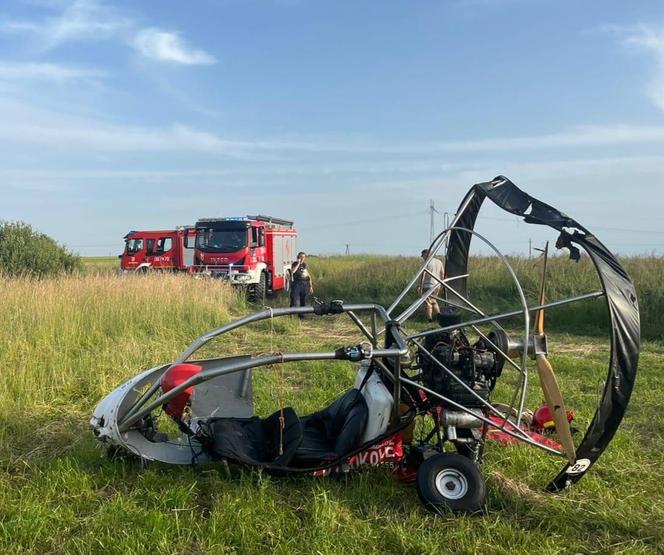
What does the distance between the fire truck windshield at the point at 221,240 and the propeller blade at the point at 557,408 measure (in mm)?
14879

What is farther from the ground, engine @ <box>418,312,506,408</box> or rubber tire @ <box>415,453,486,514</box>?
engine @ <box>418,312,506,408</box>

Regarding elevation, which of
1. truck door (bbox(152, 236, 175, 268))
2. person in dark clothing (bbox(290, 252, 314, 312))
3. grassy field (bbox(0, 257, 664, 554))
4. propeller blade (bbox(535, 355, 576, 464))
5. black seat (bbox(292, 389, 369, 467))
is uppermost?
truck door (bbox(152, 236, 175, 268))

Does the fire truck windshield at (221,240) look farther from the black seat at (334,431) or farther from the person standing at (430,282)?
the black seat at (334,431)

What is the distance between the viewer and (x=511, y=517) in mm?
3551

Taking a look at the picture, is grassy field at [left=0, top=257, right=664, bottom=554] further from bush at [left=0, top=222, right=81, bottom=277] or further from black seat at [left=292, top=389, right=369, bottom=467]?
bush at [left=0, top=222, right=81, bottom=277]

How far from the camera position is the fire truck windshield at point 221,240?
59.3ft

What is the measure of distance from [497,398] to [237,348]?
15.7 feet

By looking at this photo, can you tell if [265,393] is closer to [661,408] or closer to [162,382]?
[162,382]

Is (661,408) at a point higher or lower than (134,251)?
lower

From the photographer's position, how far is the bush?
1873cm

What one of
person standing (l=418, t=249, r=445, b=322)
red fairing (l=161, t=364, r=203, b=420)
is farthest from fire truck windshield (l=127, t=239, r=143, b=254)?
red fairing (l=161, t=364, r=203, b=420)

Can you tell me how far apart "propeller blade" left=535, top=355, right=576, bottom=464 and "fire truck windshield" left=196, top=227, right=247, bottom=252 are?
1488 cm

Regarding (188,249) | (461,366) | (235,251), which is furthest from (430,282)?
(188,249)

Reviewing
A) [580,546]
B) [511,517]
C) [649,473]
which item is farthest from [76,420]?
[649,473]
